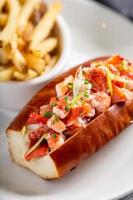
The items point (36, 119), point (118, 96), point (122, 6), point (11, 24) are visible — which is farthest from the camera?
point (122, 6)

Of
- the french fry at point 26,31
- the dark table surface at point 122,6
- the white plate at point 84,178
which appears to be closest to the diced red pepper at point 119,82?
the white plate at point 84,178

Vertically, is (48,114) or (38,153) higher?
(48,114)

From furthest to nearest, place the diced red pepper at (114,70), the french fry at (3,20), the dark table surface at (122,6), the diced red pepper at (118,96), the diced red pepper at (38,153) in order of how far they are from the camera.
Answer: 1. the dark table surface at (122,6)
2. the french fry at (3,20)
3. the diced red pepper at (114,70)
4. the diced red pepper at (118,96)
5. the diced red pepper at (38,153)

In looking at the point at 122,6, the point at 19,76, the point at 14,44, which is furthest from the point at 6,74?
the point at 122,6

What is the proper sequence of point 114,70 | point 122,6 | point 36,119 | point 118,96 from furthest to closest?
point 122,6 < point 114,70 < point 118,96 < point 36,119

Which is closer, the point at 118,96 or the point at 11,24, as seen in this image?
the point at 118,96

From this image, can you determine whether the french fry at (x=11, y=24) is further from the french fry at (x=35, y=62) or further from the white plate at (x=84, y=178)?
the white plate at (x=84, y=178)

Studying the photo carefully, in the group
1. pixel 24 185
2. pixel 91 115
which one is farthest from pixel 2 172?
pixel 91 115

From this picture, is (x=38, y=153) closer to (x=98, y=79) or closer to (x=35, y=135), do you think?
(x=35, y=135)
